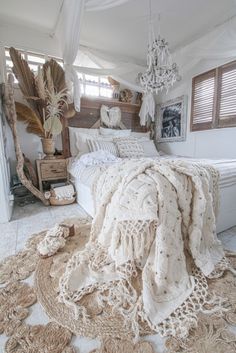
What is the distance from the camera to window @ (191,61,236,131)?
2.69 metres

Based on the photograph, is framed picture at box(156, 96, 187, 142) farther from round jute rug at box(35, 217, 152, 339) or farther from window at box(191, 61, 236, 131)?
round jute rug at box(35, 217, 152, 339)

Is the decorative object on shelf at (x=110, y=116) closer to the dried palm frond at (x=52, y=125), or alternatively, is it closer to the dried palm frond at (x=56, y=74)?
the dried palm frond at (x=56, y=74)

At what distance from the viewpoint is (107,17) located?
256 centimetres

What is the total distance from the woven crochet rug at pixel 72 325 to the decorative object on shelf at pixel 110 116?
275 cm

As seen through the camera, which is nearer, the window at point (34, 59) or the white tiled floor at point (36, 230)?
the white tiled floor at point (36, 230)

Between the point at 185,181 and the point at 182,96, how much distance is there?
8.86 ft

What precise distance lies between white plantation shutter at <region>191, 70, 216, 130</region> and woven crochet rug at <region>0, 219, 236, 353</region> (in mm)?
2526

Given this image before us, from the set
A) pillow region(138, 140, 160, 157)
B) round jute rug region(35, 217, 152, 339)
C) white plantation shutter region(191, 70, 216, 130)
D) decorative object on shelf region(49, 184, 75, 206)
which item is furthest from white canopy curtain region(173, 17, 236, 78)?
round jute rug region(35, 217, 152, 339)

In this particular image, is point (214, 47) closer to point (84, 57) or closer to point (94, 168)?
point (84, 57)

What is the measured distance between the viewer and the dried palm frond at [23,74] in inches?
101

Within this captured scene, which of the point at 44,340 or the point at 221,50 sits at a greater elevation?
the point at 221,50

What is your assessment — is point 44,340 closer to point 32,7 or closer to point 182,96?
point 32,7

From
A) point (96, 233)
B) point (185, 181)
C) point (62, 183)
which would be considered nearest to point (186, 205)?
point (185, 181)

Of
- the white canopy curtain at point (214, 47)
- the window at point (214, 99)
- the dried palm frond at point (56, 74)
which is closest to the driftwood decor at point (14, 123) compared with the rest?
the dried palm frond at point (56, 74)
